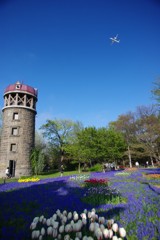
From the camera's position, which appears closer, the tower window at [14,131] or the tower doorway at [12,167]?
the tower doorway at [12,167]

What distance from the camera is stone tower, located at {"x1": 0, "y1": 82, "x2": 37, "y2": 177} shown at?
34.1 metres

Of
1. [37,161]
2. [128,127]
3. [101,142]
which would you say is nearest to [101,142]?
[101,142]

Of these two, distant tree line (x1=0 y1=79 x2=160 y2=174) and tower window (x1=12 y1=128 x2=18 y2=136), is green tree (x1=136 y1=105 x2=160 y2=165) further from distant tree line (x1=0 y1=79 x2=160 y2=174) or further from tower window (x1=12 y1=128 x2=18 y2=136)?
tower window (x1=12 y1=128 x2=18 y2=136)

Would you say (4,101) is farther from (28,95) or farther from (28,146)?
(28,146)

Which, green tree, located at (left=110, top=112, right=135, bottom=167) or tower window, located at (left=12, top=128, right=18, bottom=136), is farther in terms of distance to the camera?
green tree, located at (left=110, top=112, right=135, bottom=167)

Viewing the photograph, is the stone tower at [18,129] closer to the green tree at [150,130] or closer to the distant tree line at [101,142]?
the distant tree line at [101,142]

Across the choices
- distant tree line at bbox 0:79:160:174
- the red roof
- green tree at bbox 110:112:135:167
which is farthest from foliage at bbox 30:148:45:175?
green tree at bbox 110:112:135:167

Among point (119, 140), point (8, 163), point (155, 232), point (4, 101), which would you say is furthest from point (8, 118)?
point (155, 232)

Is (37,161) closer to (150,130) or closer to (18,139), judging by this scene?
(18,139)

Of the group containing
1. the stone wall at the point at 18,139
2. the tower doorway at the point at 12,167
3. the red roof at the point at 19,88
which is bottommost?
the tower doorway at the point at 12,167

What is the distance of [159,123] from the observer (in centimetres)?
4112

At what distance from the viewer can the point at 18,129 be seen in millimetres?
35531

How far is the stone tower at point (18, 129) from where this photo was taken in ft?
112

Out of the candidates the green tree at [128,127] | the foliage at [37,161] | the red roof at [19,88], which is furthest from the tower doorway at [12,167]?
the green tree at [128,127]
